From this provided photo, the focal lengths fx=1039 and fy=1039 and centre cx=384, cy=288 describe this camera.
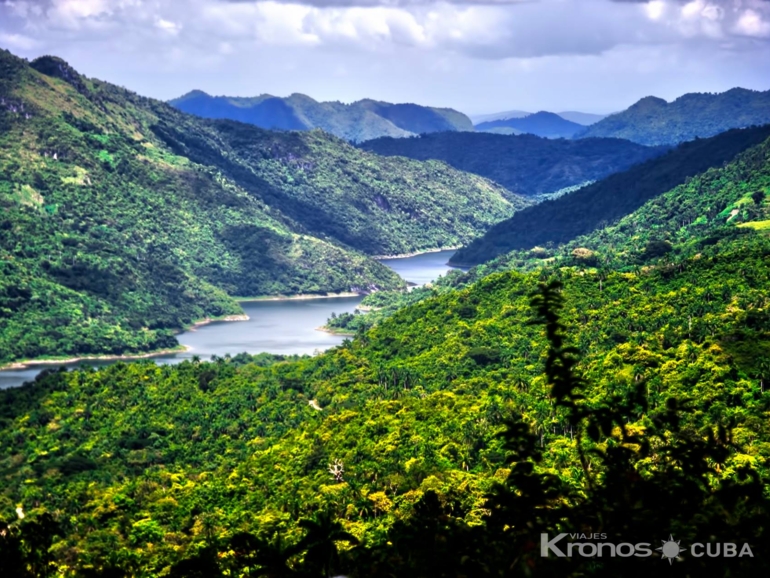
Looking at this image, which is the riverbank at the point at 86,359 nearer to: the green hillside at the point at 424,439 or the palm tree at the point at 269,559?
the green hillside at the point at 424,439

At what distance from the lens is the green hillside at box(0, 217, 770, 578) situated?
19.0 m

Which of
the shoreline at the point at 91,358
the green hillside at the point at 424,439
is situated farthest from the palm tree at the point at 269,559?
the shoreline at the point at 91,358

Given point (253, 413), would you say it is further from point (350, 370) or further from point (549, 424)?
point (549, 424)

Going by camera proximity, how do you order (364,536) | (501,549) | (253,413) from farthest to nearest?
(253,413) < (364,536) < (501,549)

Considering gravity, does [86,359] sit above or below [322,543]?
below

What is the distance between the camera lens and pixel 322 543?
19.5 m

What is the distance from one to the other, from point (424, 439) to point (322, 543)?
55.6 meters

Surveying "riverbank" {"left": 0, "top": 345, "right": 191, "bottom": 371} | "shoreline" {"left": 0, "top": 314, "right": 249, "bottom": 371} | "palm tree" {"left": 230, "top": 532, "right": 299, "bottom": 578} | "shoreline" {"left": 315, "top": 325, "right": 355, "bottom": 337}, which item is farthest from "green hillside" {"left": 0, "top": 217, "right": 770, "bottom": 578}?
"riverbank" {"left": 0, "top": 345, "right": 191, "bottom": 371}

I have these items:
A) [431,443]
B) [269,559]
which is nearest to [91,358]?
[431,443]

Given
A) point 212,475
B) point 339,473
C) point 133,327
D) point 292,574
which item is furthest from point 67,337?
point 292,574

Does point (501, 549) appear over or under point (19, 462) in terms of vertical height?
over

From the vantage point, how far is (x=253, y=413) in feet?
325

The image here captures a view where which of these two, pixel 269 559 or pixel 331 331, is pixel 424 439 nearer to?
pixel 269 559

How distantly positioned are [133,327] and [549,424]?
12843 centimetres
